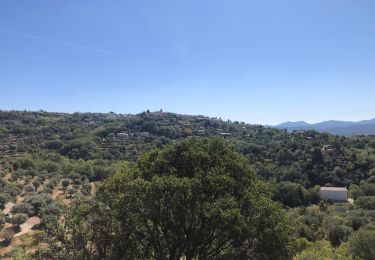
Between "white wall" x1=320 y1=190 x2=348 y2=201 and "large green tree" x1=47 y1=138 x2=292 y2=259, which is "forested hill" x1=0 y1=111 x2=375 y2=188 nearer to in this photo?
"white wall" x1=320 y1=190 x2=348 y2=201

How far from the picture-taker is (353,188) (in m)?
74.3

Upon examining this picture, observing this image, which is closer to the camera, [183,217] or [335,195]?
[183,217]

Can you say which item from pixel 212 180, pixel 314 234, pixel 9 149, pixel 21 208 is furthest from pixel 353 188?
pixel 9 149

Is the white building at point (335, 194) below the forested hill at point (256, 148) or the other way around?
below

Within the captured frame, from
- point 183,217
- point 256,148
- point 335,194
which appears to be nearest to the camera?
point 183,217

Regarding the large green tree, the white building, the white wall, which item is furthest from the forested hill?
the large green tree

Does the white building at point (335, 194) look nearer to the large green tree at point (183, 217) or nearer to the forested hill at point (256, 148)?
the forested hill at point (256, 148)

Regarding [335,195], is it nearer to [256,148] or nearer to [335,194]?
[335,194]

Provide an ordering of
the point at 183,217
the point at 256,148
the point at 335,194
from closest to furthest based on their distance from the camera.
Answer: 1. the point at 183,217
2. the point at 335,194
3. the point at 256,148

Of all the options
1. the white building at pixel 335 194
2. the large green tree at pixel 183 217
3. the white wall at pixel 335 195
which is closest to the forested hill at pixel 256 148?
the white building at pixel 335 194

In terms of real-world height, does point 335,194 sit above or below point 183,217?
below

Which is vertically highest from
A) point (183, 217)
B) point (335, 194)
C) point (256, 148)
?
point (183, 217)

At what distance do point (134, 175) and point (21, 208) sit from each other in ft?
123

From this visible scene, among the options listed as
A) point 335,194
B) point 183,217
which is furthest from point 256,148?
point 183,217
